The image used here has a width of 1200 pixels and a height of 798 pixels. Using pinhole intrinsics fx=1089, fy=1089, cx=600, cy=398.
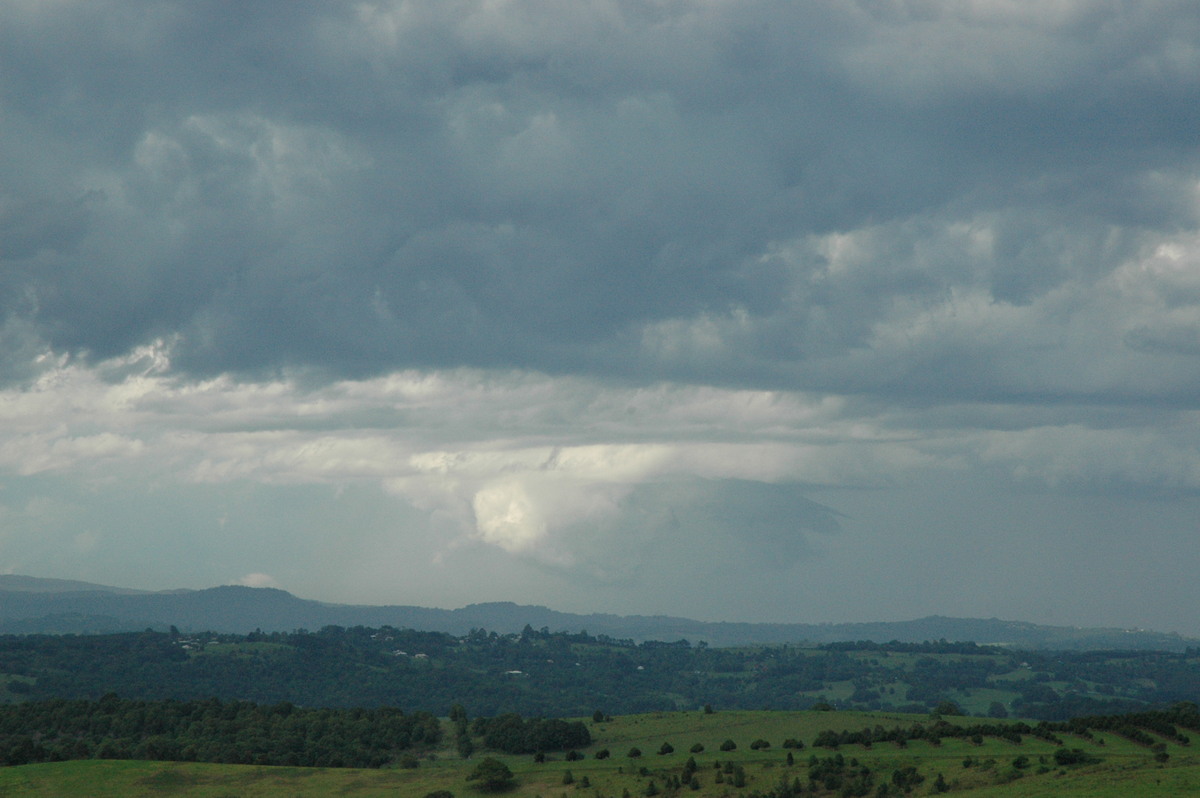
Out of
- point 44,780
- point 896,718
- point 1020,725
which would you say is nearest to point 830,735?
point 1020,725

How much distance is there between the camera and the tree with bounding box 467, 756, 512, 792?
132375 mm

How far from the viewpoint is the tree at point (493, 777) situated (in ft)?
434

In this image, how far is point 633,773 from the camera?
13075 centimetres

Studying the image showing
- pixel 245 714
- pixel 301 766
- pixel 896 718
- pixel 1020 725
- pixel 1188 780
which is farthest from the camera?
pixel 245 714

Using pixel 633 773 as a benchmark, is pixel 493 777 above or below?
below

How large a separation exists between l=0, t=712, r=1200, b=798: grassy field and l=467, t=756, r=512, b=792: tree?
3.79ft

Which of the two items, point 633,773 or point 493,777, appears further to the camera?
point 493,777

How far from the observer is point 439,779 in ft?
454

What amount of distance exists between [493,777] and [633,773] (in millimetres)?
17025

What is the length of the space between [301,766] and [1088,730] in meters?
103

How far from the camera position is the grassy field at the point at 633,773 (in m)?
105

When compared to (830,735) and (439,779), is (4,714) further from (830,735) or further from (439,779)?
(830,735)

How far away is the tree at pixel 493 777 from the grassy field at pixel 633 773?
115 centimetres

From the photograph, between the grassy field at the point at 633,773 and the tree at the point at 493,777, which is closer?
the grassy field at the point at 633,773
